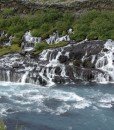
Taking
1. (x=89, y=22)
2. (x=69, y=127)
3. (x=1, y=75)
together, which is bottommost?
(x=69, y=127)

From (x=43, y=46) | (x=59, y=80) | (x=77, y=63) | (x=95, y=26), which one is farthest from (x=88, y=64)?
(x=95, y=26)

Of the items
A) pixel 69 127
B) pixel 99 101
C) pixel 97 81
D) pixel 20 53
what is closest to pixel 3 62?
pixel 20 53

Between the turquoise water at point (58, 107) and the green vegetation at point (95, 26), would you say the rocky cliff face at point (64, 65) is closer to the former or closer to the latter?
the turquoise water at point (58, 107)

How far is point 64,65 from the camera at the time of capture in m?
44.6

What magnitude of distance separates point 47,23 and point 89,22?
435 cm

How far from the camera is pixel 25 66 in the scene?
146 feet

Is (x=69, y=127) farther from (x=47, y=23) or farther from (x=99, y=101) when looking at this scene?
(x=47, y=23)

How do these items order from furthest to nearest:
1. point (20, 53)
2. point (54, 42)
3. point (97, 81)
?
point (54, 42) → point (20, 53) → point (97, 81)

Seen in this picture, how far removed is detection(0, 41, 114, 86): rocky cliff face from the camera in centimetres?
4325

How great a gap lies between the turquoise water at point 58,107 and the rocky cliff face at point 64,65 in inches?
50.4

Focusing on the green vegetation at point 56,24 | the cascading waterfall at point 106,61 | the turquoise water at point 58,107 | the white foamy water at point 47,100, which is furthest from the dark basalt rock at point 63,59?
the white foamy water at point 47,100

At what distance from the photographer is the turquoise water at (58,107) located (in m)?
33.3

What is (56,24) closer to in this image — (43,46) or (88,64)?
(43,46)

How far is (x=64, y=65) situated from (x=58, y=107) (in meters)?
8.68
